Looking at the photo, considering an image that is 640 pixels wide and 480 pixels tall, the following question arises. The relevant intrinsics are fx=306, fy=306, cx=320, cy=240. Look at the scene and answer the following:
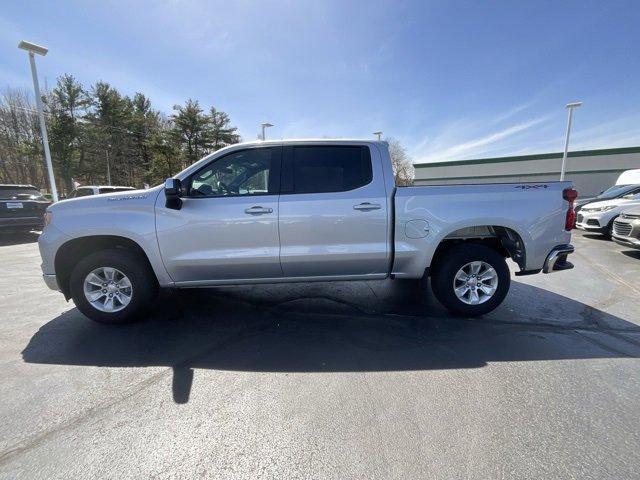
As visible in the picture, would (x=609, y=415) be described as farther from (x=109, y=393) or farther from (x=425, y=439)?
(x=109, y=393)

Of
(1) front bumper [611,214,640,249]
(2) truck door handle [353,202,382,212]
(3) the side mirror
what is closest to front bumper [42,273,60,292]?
(3) the side mirror

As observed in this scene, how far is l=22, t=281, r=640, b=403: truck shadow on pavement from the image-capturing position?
2947mm

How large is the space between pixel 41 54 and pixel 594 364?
18.4 meters

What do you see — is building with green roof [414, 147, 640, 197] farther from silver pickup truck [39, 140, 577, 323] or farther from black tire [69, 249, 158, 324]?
black tire [69, 249, 158, 324]

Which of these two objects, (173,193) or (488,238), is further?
(488,238)

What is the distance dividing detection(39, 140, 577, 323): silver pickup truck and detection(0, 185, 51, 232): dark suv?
27.1 feet

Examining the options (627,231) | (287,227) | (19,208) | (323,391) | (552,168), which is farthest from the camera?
(552,168)

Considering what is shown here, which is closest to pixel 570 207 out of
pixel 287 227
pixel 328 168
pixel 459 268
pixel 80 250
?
pixel 459 268

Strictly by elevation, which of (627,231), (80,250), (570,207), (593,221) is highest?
(570,207)

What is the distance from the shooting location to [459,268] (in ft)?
12.3

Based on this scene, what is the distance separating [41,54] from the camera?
1205 cm

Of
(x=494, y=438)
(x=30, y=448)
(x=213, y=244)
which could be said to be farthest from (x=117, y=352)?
(x=494, y=438)

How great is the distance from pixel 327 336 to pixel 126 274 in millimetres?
2435

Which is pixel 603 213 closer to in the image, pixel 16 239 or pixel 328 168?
pixel 328 168
